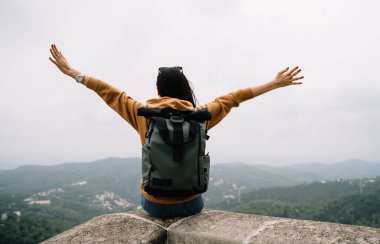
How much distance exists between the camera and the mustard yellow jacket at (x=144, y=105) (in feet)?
7.38

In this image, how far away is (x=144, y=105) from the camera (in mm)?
2268

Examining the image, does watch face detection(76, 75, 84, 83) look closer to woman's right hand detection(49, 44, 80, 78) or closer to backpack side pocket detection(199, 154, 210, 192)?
woman's right hand detection(49, 44, 80, 78)

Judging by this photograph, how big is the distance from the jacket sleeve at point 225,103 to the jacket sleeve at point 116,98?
642 millimetres

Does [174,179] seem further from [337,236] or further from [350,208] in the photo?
[350,208]

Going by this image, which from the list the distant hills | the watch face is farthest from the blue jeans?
the distant hills

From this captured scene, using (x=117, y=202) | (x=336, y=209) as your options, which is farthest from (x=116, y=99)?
(x=117, y=202)

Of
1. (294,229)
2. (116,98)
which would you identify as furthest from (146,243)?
(116,98)

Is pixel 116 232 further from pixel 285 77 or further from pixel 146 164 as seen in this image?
pixel 285 77

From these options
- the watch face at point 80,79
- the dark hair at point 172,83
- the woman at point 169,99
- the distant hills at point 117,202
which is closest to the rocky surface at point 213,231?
the woman at point 169,99

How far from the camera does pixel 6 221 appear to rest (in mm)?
54594

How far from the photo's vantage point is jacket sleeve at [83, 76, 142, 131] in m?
2.31

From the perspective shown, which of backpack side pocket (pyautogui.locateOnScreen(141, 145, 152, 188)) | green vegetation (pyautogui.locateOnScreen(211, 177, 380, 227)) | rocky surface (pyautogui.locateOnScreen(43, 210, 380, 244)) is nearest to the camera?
rocky surface (pyautogui.locateOnScreen(43, 210, 380, 244))

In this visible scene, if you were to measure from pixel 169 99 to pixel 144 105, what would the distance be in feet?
0.68

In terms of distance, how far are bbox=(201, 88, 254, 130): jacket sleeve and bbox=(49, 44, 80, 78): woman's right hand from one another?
1.24 m
